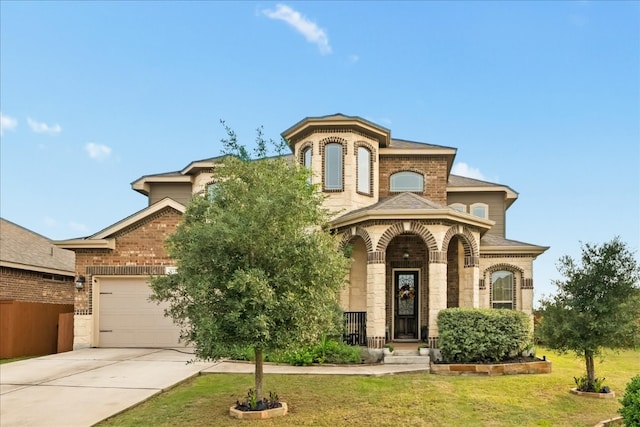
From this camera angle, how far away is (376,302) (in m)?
14.3

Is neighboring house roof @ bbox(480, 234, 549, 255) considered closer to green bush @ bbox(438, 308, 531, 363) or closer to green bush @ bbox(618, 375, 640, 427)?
green bush @ bbox(438, 308, 531, 363)

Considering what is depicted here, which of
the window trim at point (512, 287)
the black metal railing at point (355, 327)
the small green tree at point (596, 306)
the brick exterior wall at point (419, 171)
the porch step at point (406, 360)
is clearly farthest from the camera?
the window trim at point (512, 287)

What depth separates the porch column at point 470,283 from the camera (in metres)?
15.3

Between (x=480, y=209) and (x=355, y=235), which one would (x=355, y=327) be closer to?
(x=355, y=235)

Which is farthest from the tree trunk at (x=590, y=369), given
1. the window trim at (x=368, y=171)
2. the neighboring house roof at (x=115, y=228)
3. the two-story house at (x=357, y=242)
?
the neighboring house roof at (x=115, y=228)

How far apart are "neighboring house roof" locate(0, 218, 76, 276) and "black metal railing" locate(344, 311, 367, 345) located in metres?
9.85

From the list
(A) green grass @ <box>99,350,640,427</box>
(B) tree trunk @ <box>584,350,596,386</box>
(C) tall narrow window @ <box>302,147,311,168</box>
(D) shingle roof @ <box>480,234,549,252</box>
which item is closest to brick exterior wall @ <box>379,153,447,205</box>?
(D) shingle roof @ <box>480,234,549,252</box>

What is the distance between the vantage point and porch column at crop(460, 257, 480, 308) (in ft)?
50.1

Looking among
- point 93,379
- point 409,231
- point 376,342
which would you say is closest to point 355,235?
point 409,231

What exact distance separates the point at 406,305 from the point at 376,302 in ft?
11.1

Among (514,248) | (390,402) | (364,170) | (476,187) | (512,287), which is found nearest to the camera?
(390,402)

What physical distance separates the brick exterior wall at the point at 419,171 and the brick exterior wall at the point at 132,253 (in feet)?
23.4

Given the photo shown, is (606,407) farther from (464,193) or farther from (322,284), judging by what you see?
(464,193)

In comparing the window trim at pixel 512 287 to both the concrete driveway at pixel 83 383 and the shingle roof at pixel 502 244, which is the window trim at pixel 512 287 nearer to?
the shingle roof at pixel 502 244
